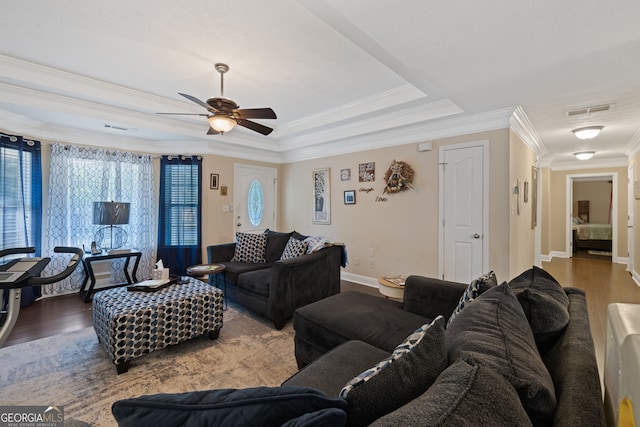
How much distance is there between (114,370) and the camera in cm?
220

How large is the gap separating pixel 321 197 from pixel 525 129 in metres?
3.26

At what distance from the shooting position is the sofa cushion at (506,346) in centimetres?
73

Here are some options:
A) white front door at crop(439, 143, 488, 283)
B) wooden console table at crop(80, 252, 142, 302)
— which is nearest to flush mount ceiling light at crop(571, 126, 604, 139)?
white front door at crop(439, 143, 488, 283)

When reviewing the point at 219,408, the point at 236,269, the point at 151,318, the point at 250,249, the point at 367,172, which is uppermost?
the point at 367,172

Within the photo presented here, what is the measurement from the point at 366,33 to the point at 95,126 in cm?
402

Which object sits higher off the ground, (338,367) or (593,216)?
(593,216)

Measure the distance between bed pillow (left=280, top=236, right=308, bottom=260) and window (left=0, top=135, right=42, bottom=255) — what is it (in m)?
3.29

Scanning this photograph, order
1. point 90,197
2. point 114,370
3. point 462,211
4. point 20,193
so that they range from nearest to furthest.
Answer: point 114,370 → point 20,193 → point 462,211 → point 90,197

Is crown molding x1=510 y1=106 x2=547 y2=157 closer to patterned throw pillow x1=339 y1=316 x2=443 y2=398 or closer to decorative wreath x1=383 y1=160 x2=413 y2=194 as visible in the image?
decorative wreath x1=383 y1=160 x2=413 y2=194

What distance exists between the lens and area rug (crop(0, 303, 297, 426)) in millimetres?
1890

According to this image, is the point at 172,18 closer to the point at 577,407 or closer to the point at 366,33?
the point at 366,33

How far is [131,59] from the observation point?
2678 mm

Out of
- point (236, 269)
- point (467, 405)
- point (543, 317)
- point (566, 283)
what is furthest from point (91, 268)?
point (566, 283)

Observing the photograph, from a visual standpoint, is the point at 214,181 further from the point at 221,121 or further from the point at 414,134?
the point at 414,134
